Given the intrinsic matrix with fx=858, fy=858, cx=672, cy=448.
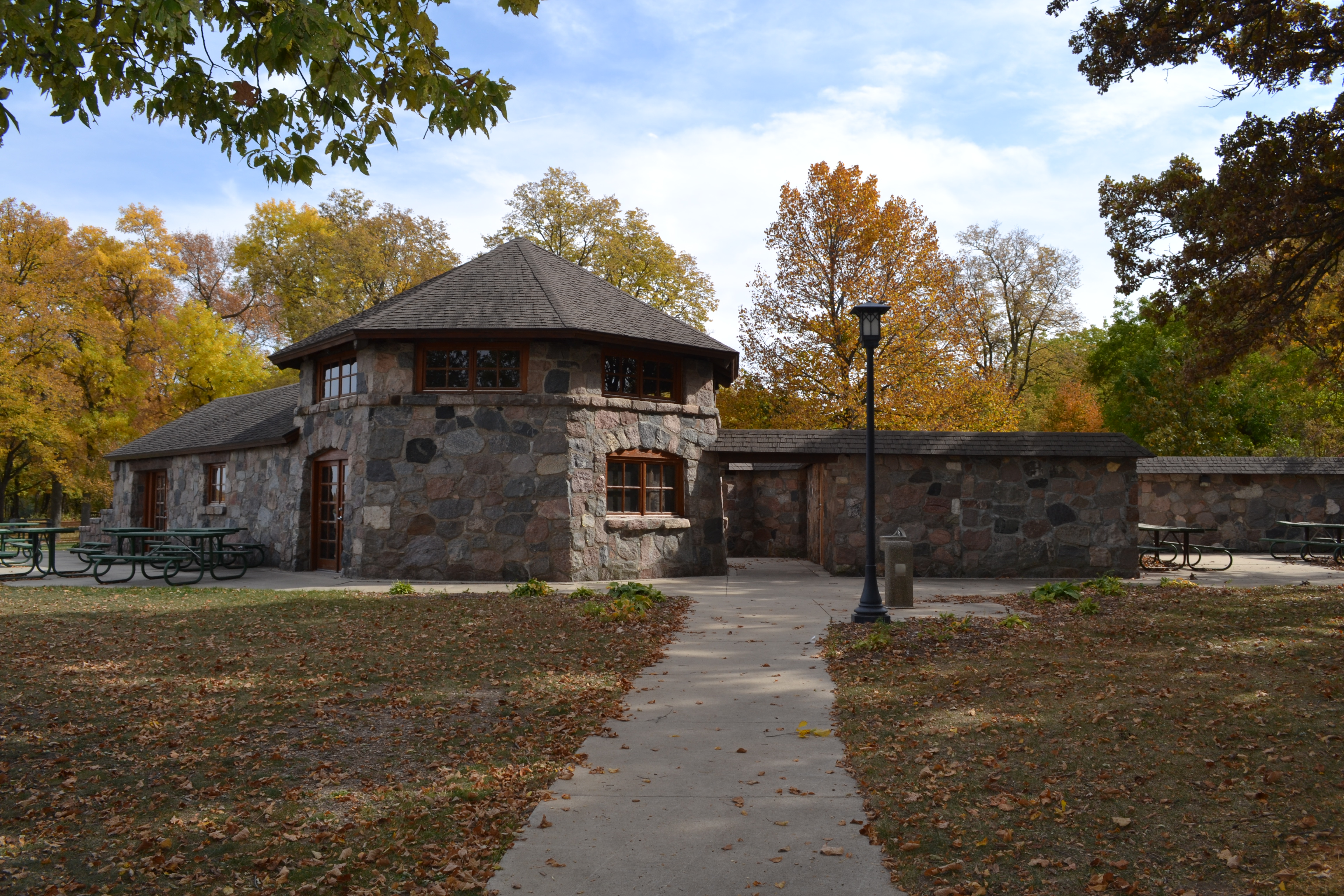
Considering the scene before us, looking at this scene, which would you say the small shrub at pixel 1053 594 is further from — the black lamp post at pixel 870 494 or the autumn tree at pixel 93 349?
the autumn tree at pixel 93 349

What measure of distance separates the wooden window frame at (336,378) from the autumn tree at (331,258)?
1670cm

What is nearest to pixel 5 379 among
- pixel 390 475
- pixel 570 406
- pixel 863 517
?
pixel 390 475

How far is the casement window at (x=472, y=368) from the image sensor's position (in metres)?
14.8

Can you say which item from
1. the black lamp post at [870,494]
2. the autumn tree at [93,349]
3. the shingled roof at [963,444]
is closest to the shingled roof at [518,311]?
the shingled roof at [963,444]

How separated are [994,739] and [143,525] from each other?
24.8 meters

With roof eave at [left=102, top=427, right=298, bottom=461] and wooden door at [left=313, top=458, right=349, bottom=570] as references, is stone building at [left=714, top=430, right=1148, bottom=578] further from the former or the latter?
roof eave at [left=102, top=427, right=298, bottom=461]

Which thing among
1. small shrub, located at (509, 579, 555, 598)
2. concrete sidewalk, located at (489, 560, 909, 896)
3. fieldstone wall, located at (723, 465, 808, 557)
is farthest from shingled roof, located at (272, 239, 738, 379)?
concrete sidewalk, located at (489, 560, 909, 896)

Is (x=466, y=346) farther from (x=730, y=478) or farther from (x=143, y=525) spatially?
(x=143, y=525)

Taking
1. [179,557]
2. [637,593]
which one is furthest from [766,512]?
[179,557]

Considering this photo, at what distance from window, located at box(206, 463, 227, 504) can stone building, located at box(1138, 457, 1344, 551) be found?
21700 mm

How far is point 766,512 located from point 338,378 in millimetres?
10435

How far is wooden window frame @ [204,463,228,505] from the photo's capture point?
19.5 m

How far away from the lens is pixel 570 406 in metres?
14.7

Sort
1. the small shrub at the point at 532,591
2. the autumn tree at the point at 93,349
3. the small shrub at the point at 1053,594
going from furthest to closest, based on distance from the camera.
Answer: the autumn tree at the point at 93,349 < the small shrub at the point at 532,591 < the small shrub at the point at 1053,594
